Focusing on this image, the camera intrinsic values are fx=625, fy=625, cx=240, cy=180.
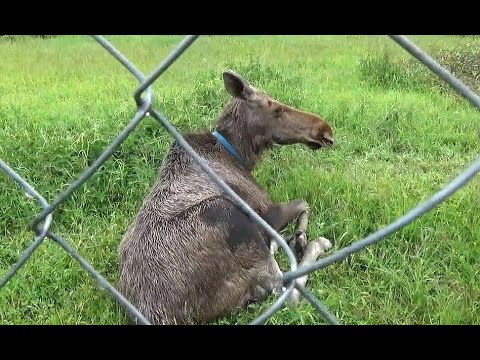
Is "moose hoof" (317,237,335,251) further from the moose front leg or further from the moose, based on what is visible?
the moose front leg

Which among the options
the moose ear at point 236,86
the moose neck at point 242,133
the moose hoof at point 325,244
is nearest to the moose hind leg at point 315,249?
the moose hoof at point 325,244

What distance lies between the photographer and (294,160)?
14.4 ft

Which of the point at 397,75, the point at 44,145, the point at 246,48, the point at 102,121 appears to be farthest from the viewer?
the point at 246,48

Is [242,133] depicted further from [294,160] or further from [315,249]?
[315,249]

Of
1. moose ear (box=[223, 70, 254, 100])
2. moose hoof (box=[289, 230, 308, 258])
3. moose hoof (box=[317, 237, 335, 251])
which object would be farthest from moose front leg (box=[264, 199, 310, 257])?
moose ear (box=[223, 70, 254, 100])

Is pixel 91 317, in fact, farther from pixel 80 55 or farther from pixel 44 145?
pixel 80 55

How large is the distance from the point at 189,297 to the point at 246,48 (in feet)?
16.3

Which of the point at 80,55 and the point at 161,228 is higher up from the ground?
the point at 161,228

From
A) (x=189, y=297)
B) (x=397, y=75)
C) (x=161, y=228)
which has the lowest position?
(x=397, y=75)

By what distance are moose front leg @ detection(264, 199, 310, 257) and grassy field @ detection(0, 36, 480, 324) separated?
0.27 feet

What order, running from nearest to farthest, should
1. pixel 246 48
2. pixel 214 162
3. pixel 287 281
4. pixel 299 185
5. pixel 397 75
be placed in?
pixel 287 281
pixel 214 162
pixel 299 185
pixel 397 75
pixel 246 48

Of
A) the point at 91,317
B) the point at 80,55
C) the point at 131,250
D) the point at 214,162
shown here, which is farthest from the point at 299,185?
the point at 80,55

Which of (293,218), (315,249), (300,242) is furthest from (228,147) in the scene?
(315,249)

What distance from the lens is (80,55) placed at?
739 centimetres
